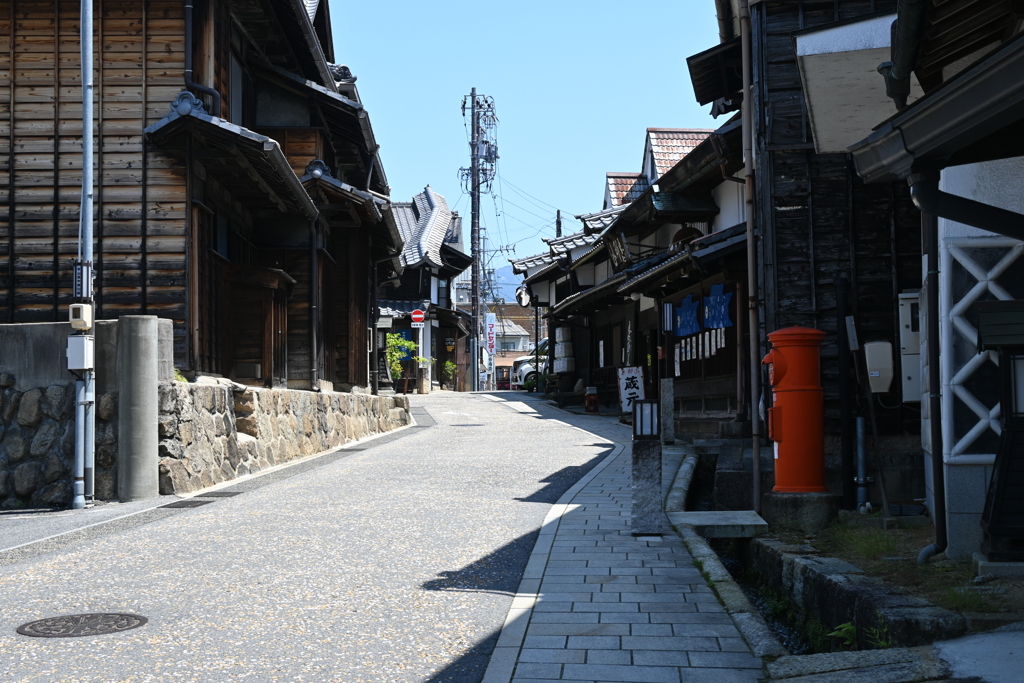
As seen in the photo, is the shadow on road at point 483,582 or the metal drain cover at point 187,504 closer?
the shadow on road at point 483,582

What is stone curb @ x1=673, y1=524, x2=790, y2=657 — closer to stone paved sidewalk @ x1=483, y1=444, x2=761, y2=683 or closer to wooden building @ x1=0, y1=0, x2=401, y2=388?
stone paved sidewalk @ x1=483, y1=444, x2=761, y2=683

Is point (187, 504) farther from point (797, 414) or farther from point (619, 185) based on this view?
point (619, 185)

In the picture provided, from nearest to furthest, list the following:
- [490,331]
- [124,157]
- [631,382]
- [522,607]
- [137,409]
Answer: [522,607], [137,409], [124,157], [631,382], [490,331]

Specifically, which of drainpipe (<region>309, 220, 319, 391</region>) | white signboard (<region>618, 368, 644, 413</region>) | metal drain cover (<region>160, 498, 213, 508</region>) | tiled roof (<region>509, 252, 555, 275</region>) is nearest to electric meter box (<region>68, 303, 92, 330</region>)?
metal drain cover (<region>160, 498, 213, 508</region>)

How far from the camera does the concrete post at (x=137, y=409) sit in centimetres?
1135

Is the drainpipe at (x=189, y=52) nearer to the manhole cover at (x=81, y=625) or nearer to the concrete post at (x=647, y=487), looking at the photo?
the concrete post at (x=647, y=487)

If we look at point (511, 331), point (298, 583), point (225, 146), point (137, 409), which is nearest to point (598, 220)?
point (225, 146)

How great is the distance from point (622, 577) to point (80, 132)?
1229 cm

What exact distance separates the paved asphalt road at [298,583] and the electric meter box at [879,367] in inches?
154

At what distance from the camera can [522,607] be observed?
20.6 ft

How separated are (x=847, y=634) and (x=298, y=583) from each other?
3747 millimetres

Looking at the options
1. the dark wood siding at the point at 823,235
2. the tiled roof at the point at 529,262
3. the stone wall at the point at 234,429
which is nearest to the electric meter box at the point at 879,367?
the dark wood siding at the point at 823,235

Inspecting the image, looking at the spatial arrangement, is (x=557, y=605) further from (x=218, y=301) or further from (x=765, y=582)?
(x=218, y=301)

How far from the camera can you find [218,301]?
17.2m
